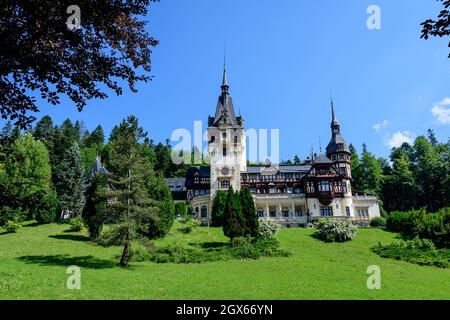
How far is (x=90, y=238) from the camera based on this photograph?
35.4 metres

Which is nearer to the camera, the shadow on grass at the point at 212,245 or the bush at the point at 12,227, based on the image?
the shadow on grass at the point at 212,245

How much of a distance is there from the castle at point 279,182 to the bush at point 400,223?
7.57 meters

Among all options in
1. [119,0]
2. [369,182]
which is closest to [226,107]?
[369,182]

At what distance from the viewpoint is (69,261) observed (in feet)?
83.3

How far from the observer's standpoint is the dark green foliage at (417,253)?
28.0 meters

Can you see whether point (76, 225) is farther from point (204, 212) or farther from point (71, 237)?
point (204, 212)

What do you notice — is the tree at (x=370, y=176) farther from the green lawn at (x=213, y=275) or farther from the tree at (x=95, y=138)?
the tree at (x=95, y=138)

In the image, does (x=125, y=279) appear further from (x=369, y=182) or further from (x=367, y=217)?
(x=369, y=182)

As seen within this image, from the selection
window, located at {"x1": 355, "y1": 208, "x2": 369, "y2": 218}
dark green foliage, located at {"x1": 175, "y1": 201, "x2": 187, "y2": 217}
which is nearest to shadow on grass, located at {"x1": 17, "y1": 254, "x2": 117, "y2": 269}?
dark green foliage, located at {"x1": 175, "y1": 201, "x2": 187, "y2": 217}

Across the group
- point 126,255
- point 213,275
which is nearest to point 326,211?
point 213,275

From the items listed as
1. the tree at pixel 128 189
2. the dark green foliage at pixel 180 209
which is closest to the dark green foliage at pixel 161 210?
the tree at pixel 128 189

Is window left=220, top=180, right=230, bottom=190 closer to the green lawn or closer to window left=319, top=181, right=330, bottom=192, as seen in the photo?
window left=319, top=181, right=330, bottom=192

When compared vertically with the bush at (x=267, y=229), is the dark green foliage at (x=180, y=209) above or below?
above

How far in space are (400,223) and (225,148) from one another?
93.3 ft
